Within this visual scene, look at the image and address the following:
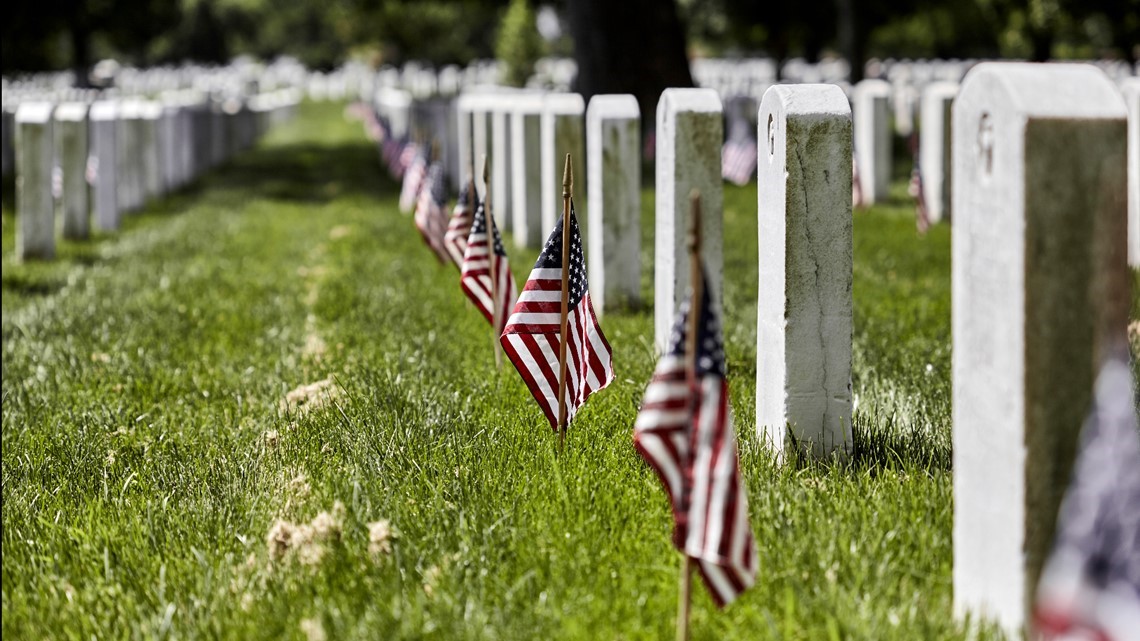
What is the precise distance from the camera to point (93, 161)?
15.4 metres

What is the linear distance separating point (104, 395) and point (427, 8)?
4722 centimetres

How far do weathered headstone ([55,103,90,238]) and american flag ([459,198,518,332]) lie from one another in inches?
304

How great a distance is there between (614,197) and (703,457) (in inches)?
196

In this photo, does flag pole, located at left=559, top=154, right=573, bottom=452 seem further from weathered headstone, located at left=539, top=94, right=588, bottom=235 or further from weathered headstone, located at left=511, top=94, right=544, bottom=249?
weathered headstone, located at left=511, top=94, right=544, bottom=249

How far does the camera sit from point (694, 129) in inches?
250

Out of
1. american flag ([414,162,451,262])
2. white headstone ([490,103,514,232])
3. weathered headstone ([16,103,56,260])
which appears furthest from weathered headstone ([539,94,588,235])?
weathered headstone ([16,103,56,260])

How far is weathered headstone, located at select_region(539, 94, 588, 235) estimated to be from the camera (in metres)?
9.66

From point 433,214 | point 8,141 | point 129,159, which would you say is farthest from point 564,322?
point 8,141

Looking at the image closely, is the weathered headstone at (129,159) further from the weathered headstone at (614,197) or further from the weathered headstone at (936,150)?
the weathered headstone at (614,197)

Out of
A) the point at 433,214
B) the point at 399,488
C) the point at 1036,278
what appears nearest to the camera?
the point at 1036,278

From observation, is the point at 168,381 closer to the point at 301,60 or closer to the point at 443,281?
the point at 443,281

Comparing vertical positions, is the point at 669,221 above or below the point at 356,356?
above

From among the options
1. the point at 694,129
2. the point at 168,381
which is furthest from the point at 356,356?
the point at 694,129

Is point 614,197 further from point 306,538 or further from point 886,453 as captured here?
point 306,538
